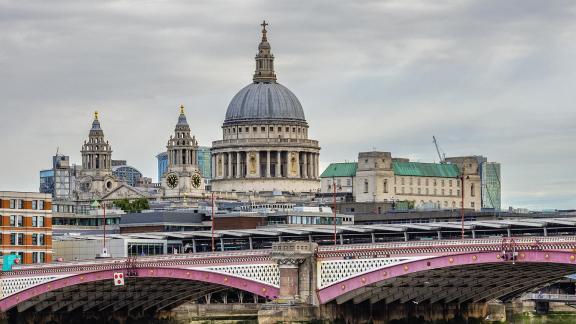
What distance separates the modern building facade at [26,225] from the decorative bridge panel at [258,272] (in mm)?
35946

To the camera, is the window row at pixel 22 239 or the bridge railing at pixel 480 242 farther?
the window row at pixel 22 239

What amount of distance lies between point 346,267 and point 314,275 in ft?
8.72

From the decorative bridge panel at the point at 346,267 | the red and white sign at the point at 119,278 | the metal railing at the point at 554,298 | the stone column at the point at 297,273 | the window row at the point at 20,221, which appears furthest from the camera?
the metal railing at the point at 554,298

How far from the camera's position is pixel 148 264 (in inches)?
4995

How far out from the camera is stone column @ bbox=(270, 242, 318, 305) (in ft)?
385

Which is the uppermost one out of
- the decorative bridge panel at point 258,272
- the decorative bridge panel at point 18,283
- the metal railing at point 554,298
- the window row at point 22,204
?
the window row at point 22,204

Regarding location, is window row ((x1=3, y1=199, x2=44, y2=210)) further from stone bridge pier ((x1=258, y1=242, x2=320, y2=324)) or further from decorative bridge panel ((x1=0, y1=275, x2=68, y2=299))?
stone bridge pier ((x1=258, y1=242, x2=320, y2=324))

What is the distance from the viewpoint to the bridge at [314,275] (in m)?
110

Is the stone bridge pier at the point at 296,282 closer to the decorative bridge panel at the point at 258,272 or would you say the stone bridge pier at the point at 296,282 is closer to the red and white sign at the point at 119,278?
the decorative bridge panel at the point at 258,272

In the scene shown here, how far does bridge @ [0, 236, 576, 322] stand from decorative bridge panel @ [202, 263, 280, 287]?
0.06m

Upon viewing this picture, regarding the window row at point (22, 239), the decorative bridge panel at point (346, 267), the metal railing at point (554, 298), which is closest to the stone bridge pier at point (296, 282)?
the decorative bridge panel at point (346, 267)

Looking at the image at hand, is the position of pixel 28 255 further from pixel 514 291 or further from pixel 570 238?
pixel 570 238

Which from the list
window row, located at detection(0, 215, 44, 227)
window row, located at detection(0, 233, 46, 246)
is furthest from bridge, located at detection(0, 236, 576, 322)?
window row, located at detection(0, 215, 44, 227)

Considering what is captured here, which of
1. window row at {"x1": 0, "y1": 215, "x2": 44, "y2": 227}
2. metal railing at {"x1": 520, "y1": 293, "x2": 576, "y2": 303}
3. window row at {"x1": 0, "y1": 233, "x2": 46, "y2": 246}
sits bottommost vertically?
metal railing at {"x1": 520, "y1": 293, "x2": 576, "y2": 303}
